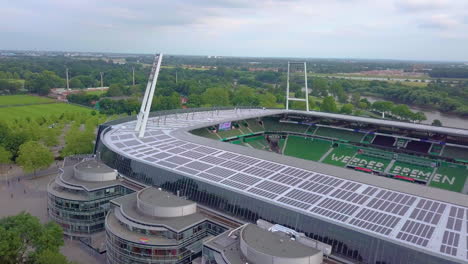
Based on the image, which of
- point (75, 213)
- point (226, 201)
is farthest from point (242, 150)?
point (75, 213)

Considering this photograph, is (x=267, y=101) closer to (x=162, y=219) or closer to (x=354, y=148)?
(x=354, y=148)

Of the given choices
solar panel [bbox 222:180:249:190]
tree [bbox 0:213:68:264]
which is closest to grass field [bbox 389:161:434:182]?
solar panel [bbox 222:180:249:190]

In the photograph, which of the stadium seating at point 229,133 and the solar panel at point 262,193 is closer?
the solar panel at point 262,193

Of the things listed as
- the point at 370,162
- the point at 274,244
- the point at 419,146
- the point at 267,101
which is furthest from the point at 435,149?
the point at 267,101

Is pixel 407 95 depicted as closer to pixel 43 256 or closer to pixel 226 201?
pixel 226 201

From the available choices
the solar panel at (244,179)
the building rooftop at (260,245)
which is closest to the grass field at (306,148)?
the solar panel at (244,179)

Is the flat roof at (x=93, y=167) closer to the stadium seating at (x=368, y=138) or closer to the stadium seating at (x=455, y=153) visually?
the stadium seating at (x=368, y=138)
